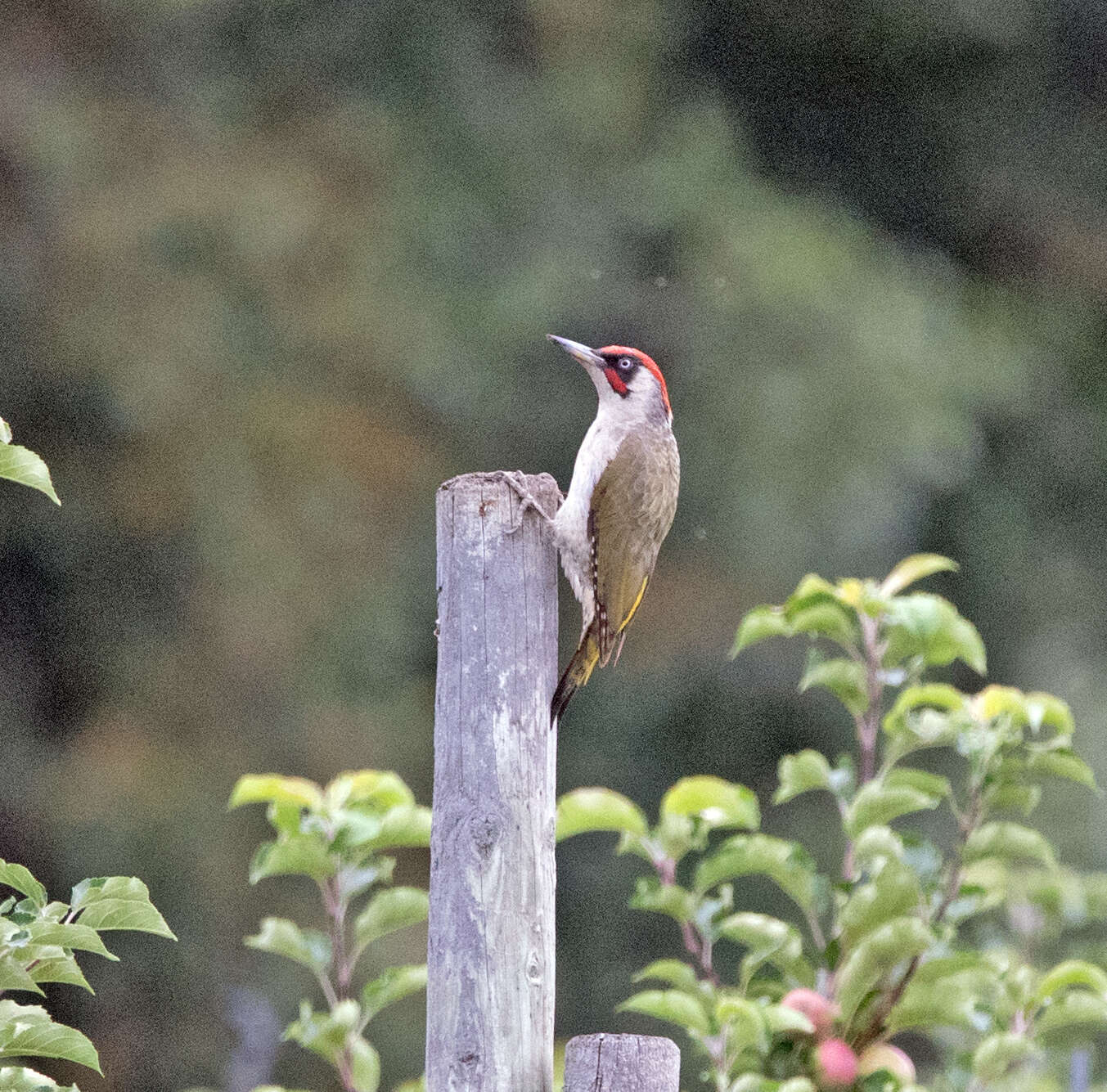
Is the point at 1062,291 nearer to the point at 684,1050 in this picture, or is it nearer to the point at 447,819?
the point at 684,1050

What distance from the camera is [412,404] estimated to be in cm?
647

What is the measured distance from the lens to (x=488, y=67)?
6949 millimetres

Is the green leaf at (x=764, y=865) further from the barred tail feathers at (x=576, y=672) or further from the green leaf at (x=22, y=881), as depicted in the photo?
the green leaf at (x=22, y=881)

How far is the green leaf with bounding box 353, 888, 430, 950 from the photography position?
3072 millimetres

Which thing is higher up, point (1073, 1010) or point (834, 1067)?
point (1073, 1010)

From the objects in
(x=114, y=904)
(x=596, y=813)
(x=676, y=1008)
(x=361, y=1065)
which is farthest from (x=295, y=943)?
(x=114, y=904)

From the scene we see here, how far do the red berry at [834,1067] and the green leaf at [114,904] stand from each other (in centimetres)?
139

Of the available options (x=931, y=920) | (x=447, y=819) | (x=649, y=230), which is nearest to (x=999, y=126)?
(x=649, y=230)

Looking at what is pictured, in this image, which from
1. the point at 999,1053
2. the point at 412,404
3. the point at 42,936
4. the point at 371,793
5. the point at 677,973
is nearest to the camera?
the point at 42,936

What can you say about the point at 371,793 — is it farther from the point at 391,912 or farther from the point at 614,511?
the point at 614,511

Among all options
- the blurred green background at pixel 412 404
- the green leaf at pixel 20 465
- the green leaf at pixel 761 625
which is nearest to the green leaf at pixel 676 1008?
the green leaf at pixel 761 625

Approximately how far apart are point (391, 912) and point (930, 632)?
→ 1128mm

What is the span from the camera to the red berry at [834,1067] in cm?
298

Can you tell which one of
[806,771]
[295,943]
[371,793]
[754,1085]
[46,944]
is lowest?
[46,944]
